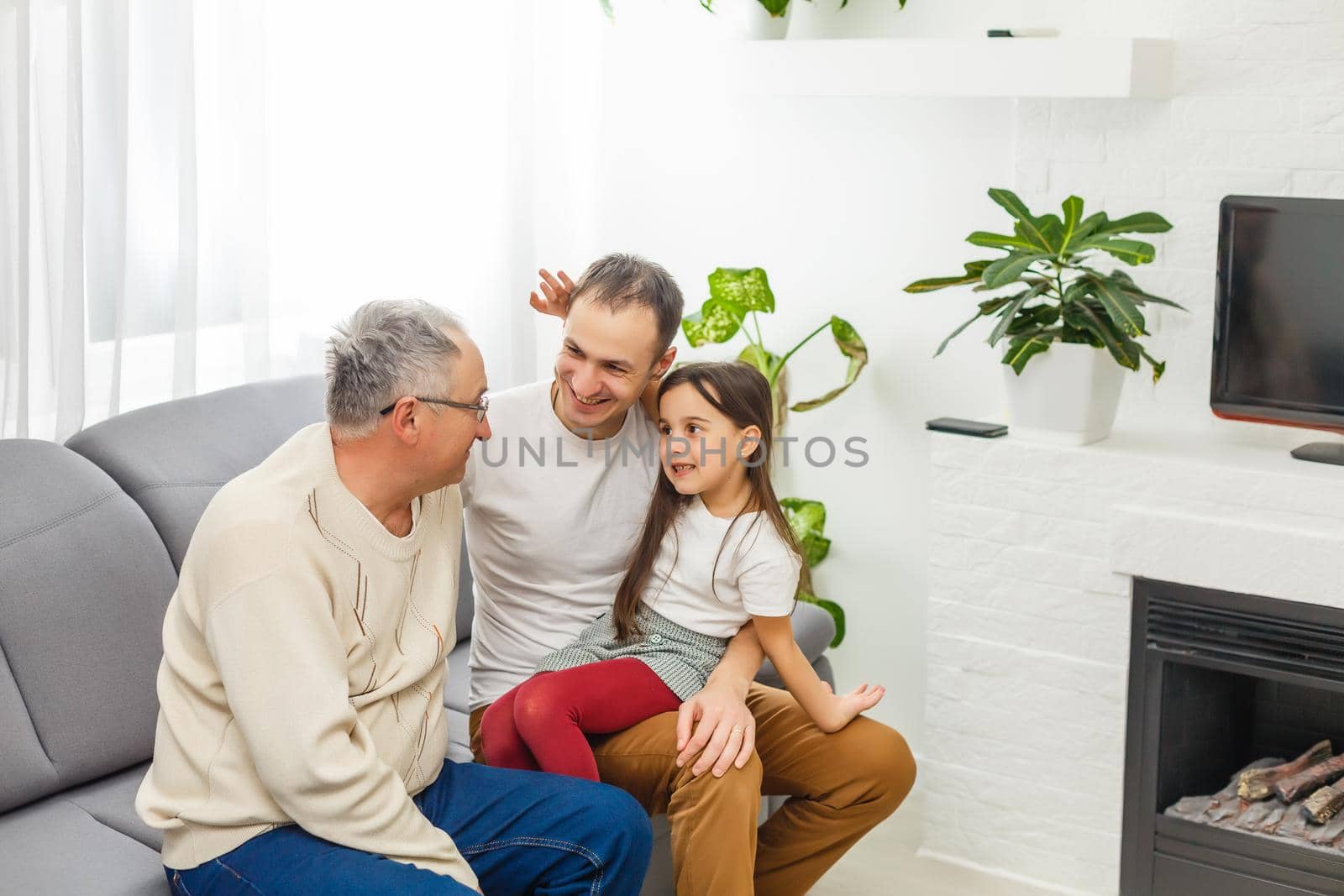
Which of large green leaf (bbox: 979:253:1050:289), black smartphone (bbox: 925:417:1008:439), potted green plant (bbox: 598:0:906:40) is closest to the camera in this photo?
large green leaf (bbox: 979:253:1050:289)

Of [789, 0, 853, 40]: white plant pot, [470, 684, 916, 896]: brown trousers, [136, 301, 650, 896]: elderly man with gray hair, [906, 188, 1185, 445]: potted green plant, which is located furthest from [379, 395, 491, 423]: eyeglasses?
[789, 0, 853, 40]: white plant pot

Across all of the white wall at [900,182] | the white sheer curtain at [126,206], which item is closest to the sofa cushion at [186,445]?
the white sheer curtain at [126,206]

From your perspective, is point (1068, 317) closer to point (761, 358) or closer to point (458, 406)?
point (761, 358)

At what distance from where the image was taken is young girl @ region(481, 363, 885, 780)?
2.02 metres

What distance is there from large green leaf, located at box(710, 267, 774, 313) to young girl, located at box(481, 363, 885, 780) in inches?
35.8

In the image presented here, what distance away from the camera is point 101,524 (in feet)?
6.84

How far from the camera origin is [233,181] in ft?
8.48

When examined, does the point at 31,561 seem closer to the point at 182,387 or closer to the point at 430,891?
the point at 182,387

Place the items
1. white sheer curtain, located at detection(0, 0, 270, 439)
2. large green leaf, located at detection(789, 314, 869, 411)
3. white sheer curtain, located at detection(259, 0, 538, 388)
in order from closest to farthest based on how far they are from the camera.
A: white sheer curtain, located at detection(0, 0, 270, 439)
white sheer curtain, located at detection(259, 0, 538, 388)
large green leaf, located at detection(789, 314, 869, 411)

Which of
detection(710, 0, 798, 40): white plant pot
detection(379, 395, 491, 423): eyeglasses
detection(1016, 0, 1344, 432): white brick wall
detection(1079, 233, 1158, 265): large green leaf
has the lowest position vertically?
detection(379, 395, 491, 423): eyeglasses

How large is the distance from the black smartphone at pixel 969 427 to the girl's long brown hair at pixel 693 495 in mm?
628

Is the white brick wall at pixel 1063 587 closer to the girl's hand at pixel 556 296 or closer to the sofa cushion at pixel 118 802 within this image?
the girl's hand at pixel 556 296

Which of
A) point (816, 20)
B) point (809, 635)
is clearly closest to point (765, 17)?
point (816, 20)

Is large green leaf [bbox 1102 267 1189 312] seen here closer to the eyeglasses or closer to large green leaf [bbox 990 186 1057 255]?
large green leaf [bbox 990 186 1057 255]
